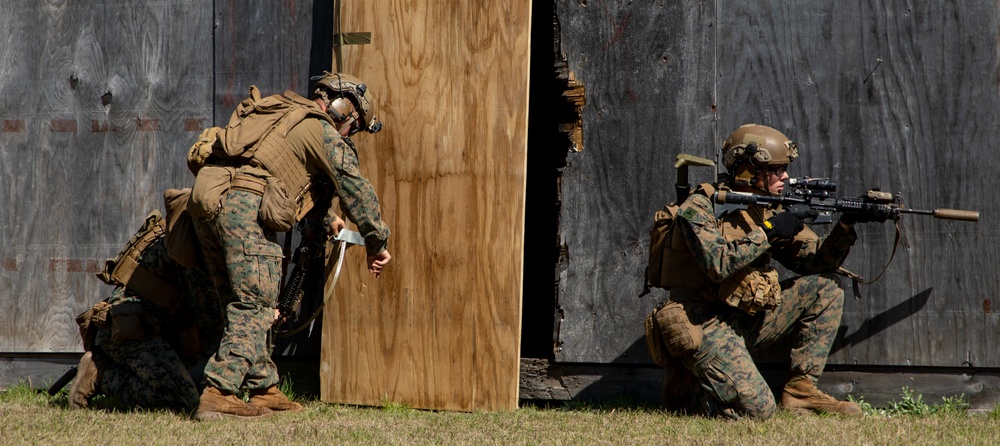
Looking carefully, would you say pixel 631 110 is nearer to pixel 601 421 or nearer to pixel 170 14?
pixel 601 421

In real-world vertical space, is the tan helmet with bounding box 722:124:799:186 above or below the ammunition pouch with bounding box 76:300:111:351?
above

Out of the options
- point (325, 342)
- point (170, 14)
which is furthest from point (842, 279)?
point (170, 14)

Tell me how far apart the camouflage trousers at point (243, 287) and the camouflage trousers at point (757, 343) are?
85.9 inches

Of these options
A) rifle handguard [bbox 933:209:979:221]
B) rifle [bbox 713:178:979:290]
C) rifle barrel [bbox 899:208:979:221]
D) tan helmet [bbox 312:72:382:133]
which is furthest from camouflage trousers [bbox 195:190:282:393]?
rifle handguard [bbox 933:209:979:221]

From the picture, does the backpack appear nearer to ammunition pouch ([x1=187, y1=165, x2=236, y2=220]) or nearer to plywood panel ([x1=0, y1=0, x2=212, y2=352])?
ammunition pouch ([x1=187, y1=165, x2=236, y2=220])

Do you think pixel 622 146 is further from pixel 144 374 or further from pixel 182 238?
pixel 144 374

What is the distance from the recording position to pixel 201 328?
553 cm

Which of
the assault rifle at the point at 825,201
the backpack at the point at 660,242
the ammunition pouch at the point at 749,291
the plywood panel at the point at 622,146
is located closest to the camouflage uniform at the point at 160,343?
the plywood panel at the point at 622,146

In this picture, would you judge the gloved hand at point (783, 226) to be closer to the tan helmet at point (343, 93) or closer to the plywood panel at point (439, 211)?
the plywood panel at point (439, 211)

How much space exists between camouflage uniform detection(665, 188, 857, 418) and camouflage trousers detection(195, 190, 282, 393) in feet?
6.90

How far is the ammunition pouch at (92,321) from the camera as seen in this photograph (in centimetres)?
538

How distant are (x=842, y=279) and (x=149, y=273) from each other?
3891 mm

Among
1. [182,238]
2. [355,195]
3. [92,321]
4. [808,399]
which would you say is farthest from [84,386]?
[808,399]

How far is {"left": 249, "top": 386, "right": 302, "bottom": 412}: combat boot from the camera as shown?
5.02 m
